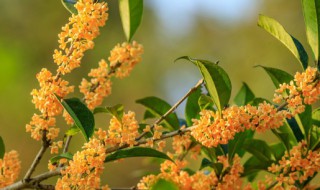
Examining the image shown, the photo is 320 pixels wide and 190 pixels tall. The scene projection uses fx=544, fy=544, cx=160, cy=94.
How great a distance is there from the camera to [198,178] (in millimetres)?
1633

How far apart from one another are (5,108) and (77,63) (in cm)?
860

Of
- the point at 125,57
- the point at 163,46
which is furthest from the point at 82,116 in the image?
the point at 163,46

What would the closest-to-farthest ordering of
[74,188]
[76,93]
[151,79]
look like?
1. [74,188]
2. [76,93]
3. [151,79]

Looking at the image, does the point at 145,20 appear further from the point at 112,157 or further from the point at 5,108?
the point at 112,157

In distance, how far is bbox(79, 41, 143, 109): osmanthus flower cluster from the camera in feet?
5.45

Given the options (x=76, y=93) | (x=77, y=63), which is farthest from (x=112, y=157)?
(x=76, y=93)

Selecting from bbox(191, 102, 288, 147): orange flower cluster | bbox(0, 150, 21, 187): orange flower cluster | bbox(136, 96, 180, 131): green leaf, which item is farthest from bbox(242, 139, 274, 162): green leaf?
bbox(0, 150, 21, 187): orange flower cluster

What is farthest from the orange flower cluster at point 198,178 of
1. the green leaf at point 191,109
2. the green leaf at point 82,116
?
the green leaf at point 82,116

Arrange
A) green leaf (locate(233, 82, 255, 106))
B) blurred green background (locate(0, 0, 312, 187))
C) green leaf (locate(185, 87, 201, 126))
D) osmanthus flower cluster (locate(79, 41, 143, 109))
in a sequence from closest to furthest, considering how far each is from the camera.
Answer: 1. osmanthus flower cluster (locate(79, 41, 143, 109))
2. green leaf (locate(185, 87, 201, 126))
3. green leaf (locate(233, 82, 255, 106))
4. blurred green background (locate(0, 0, 312, 187))

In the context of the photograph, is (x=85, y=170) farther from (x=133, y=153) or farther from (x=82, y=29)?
(x=82, y=29)

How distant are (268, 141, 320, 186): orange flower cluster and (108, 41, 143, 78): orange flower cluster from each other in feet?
1.82

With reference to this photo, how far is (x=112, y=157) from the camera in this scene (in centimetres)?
142

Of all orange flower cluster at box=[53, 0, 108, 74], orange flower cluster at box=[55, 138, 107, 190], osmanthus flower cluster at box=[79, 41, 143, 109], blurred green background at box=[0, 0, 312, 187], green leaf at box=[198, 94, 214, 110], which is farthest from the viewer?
blurred green background at box=[0, 0, 312, 187]

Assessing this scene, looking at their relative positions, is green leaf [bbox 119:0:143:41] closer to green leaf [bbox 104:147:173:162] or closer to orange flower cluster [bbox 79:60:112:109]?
orange flower cluster [bbox 79:60:112:109]
